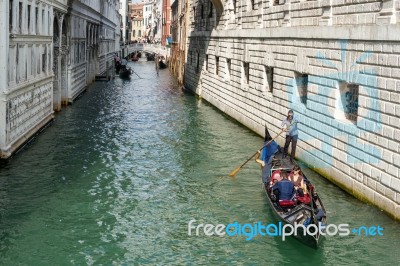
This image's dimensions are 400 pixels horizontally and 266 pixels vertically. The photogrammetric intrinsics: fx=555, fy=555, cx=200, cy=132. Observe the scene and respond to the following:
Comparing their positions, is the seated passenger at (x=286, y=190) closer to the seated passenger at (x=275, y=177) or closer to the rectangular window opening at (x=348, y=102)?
the seated passenger at (x=275, y=177)

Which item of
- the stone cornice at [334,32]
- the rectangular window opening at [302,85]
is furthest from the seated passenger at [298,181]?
the rectangular window opening at [302,85]

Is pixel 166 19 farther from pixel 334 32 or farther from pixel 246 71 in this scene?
pixel 334 32

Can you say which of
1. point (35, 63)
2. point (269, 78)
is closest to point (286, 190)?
point (269, 78)

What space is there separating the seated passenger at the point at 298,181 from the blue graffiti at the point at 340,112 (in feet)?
4.99

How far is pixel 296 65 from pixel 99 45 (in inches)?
1153

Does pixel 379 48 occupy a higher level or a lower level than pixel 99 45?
lower

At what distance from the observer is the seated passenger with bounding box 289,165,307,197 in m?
10.1

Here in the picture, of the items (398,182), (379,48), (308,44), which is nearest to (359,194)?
(398,182)

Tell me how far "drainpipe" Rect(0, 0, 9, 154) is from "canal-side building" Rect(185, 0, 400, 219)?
24.2 feet

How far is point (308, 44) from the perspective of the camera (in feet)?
46.9

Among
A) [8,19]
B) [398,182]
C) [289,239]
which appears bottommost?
[289,239]

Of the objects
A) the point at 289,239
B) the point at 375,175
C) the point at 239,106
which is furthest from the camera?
Answer: the point at 239,106

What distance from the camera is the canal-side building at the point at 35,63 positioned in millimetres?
13562

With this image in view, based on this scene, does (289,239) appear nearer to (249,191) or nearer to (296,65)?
(249,191)
